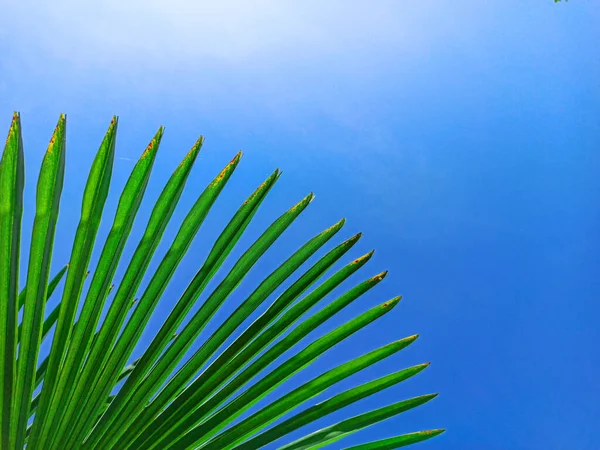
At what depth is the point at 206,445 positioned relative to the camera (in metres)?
1.75

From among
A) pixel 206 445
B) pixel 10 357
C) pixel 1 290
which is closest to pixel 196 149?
pixel 1 290

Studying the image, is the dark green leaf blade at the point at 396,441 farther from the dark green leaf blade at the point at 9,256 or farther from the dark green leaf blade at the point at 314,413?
the dark green leaf blade at the point at 9,256

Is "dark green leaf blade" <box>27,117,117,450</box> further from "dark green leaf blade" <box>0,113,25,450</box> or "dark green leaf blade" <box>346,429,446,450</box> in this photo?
"dark green leaf blade" <box>346,429,446,450</box>

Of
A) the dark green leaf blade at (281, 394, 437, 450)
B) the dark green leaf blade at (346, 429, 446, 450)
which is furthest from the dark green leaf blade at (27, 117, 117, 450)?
the dark green leaf blade at (346, 429, 446, 450)

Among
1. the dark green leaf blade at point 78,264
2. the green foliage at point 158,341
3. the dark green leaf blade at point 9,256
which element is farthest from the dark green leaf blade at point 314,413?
the dark green leaf blade at point 9,256

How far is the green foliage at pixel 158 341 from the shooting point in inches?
55.9

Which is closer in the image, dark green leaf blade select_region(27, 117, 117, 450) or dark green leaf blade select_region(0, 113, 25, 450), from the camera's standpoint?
dark green leaf blade select_region(0, 113, 25, 450)

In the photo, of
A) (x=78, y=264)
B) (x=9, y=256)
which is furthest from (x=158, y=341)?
(x=9, y=256)

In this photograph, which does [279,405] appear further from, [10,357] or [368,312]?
[10,357]

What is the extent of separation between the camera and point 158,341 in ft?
5.48

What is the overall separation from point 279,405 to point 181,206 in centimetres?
625

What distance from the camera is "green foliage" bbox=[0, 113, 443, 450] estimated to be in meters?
1.42

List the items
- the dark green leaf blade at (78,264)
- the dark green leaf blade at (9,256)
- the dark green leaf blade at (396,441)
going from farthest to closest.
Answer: the dark green leaf blade at (396,441) < the dark green leaf blade at (78,264) < the dark green leaf blade at (9,256)

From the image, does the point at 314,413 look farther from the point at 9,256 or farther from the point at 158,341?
the point at 9,256
